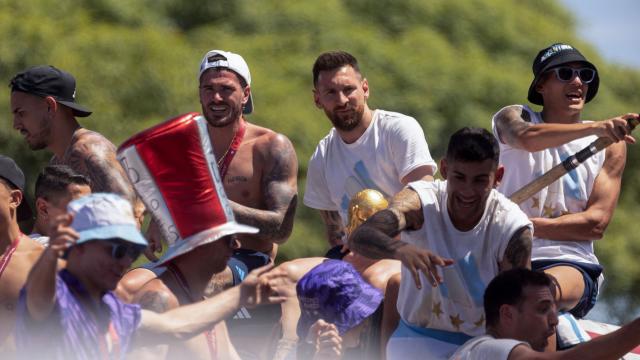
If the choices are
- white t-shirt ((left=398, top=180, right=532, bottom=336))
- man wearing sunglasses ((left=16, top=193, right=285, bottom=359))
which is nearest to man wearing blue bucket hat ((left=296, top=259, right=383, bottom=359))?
white t-shirt ((left=398, top=180, right=532, bottom=336))

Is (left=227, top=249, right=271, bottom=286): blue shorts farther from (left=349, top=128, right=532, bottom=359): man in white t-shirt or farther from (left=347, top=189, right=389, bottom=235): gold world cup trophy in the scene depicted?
(left=349, top=128, right=532, bottom=359): man in white t-shirt

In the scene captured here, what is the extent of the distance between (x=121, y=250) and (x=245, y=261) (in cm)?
224

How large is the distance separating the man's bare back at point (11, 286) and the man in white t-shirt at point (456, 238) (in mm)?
1250

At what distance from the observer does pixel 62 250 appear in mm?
3969

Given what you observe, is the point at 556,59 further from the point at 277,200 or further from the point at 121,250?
the point at 121,250

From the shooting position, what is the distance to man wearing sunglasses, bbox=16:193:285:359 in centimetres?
404

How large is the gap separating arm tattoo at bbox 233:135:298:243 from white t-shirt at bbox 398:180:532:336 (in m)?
1.15

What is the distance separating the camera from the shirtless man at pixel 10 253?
16.7 feet

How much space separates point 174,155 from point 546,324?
1495 mm

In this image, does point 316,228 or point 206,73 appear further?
point 316,228

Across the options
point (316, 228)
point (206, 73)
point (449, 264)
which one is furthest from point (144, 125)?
point (449, 264)

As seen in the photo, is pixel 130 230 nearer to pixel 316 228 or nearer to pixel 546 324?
pixel 546 324

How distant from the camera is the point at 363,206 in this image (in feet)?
20.2

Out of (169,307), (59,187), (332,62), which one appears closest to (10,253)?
(59,187)
